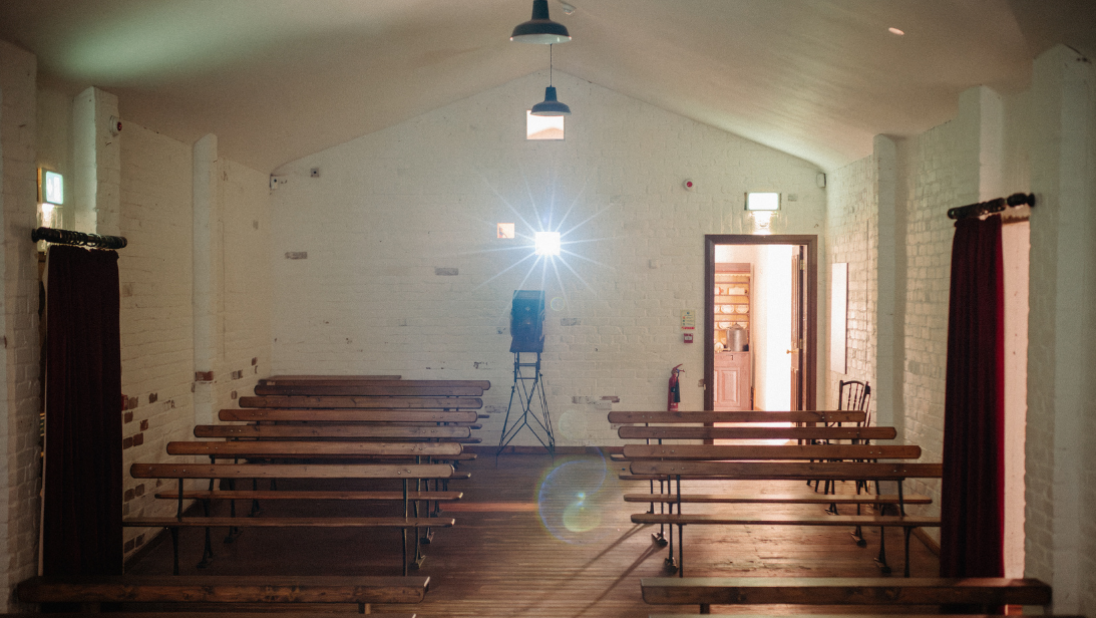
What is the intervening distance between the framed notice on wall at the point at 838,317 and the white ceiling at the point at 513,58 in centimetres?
110

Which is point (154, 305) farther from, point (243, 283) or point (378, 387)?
point (378, 387)

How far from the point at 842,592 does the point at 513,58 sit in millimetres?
5386

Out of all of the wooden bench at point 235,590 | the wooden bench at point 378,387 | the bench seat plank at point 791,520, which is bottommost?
the wooden bench at point 235,590

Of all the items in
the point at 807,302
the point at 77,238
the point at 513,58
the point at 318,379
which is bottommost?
the point at 318,379

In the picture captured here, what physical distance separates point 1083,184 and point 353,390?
5.80m

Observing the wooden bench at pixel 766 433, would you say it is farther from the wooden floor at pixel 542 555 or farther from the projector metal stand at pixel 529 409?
the projector metal stand at pixel 529 409

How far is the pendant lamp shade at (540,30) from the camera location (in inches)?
163

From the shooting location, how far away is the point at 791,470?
4.42 m

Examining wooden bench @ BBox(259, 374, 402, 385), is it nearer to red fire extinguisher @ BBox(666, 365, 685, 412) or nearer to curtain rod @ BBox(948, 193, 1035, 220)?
red fire extinguisher @ BBox(666, 365, 685, 412)

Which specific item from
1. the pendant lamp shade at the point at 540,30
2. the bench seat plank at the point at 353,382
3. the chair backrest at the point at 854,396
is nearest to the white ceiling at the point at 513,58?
the pendant lamp shade at the point at 540,30

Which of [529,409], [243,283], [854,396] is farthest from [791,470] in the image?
[243,283]

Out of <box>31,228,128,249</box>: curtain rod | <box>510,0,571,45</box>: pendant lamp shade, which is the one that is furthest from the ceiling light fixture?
<box>31,228,128,249</box>: curtain rod

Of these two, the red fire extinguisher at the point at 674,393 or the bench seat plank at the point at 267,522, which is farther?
the red fire extinguisher at the point at 674,393

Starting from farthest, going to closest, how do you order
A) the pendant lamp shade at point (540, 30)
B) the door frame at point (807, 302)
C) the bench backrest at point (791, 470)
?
the door frame at point (807, 302) → the bench backrest at point (791, 470) → the pendant lamp shade at point (540, 30)
